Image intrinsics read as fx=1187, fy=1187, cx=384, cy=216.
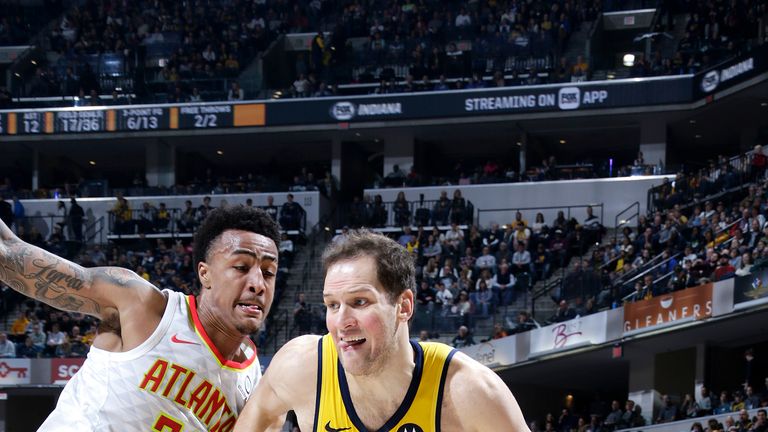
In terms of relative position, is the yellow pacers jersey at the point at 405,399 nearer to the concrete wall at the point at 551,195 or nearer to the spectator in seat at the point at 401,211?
the spectator in seat at the point at 401,211

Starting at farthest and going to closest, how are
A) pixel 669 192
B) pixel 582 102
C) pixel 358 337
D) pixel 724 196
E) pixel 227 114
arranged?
pixel 227 114 < pixel 582 102 < pixel 669 192 < pixel 724 196 < pixel 358 337

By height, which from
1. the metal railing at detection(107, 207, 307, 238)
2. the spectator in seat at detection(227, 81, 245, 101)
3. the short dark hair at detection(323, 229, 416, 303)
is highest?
the spectator in seat at detection(227, 81, 245, 101)

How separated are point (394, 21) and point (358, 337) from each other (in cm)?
3240

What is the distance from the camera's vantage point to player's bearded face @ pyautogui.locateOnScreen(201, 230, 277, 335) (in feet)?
20.3

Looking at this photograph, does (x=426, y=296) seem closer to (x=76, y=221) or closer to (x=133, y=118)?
(x=76, y=221)

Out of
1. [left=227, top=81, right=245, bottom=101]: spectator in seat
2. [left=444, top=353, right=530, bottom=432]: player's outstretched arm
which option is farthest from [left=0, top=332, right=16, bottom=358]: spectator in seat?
[left=444, top=353, right=530, bottom=432]: player's outstretched arm

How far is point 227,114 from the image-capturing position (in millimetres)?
35531

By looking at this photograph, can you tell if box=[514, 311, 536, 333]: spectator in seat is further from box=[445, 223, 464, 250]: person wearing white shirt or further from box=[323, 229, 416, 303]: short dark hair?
box=[323, 229, 416, 303]: short dark hair

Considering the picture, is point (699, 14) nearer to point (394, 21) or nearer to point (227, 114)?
point (394, 21)

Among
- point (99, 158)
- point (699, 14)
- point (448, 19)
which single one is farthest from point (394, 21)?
point (99, 158)

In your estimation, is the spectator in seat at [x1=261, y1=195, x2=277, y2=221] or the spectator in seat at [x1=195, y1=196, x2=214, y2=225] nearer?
the spectator in seat at [x1=195, y1=196, x2=214, y2=225]

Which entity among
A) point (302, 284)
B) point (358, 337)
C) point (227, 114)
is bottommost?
point (302, 284)

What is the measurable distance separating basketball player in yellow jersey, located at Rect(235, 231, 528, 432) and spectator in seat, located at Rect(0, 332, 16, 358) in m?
23.4

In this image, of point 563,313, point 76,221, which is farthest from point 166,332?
point 76,221
